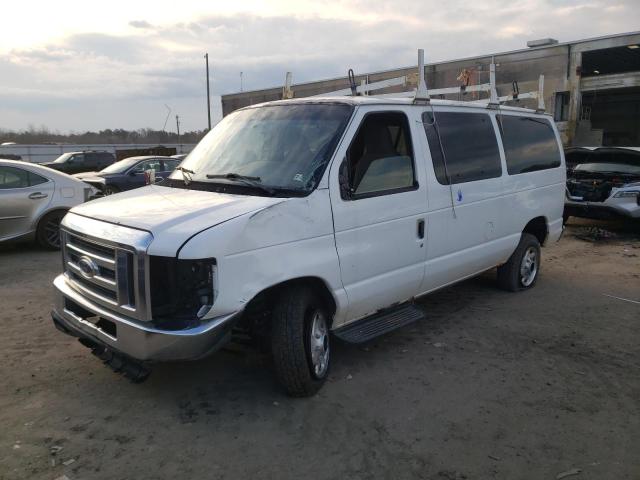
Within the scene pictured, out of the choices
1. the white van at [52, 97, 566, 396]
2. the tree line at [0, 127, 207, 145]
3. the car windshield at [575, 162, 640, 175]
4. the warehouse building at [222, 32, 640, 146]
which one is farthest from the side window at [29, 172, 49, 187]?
the tree line at [0, 127, 207, 145]

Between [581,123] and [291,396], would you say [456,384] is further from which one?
[581,123]

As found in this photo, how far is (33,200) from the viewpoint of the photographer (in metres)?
8.40

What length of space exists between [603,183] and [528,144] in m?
4.83

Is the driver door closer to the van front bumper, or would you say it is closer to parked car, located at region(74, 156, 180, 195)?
the van front bumper

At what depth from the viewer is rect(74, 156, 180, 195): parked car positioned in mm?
13616

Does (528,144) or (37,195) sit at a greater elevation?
(528,144)

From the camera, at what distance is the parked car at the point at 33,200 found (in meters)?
8.23

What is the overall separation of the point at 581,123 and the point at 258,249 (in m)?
27.3

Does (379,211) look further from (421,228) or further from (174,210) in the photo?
(174,210)

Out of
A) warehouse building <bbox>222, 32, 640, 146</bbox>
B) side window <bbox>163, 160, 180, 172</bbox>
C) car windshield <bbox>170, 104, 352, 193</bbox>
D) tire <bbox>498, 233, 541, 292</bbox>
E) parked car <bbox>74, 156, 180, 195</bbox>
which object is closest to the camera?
car windshield <bbox>170, 104, 352, 193</bbox>

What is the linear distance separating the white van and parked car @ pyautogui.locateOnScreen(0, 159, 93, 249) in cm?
492

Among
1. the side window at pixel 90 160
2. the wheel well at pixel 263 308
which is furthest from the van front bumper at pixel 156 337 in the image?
the side window at pixel 90 160

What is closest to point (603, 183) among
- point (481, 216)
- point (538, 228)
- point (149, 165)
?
point (538, 228)

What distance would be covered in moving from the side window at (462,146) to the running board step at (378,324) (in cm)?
118
